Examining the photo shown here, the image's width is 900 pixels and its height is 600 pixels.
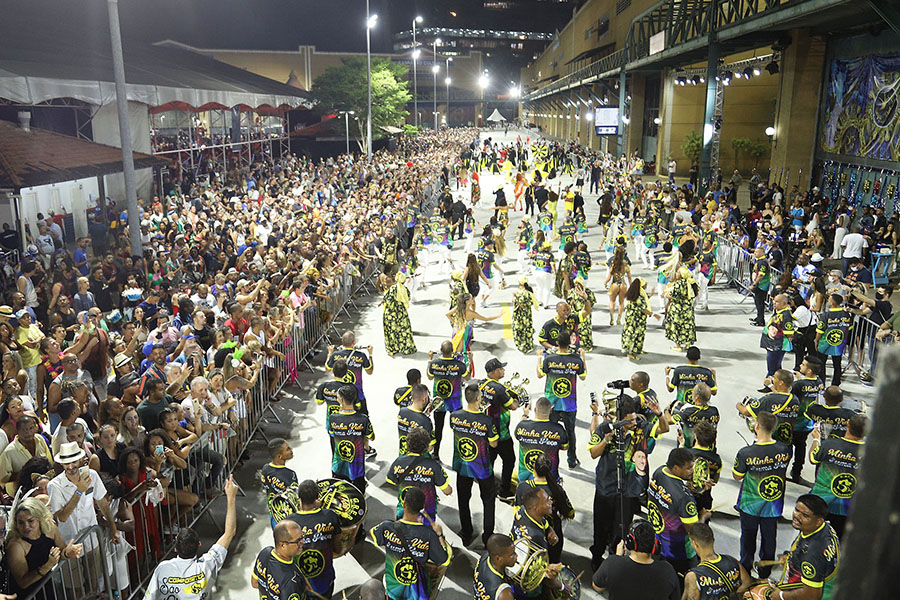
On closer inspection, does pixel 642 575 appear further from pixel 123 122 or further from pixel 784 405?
pixel 123 122

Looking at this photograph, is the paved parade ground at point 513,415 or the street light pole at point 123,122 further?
the street light pole at point 123,122

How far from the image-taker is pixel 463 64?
4547 inches

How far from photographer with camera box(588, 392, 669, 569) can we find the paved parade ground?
0.47 meters

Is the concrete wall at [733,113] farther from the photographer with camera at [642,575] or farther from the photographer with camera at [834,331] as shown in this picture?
the photographer with camera at [642,575]

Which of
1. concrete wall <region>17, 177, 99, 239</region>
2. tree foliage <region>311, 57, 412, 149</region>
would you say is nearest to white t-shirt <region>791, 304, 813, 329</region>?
concrete wall <region>17, 177, 99, 239</region>

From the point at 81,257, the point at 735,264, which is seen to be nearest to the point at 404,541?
the point at 81,257

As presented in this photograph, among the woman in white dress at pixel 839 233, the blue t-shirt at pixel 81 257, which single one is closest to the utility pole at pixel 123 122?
the blue t-shirt at pixel 81 257

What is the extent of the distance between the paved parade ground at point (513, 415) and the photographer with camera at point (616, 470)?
1.54 feet

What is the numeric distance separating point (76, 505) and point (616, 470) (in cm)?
471

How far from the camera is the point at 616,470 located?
6.69 m

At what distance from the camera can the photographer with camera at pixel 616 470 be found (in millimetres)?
6594

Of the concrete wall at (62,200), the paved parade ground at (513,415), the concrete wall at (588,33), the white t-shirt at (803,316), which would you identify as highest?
the concrete wall at (588,33)

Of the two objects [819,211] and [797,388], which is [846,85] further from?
[797,388]

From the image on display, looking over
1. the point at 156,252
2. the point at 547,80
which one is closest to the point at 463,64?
the point at 547,80
